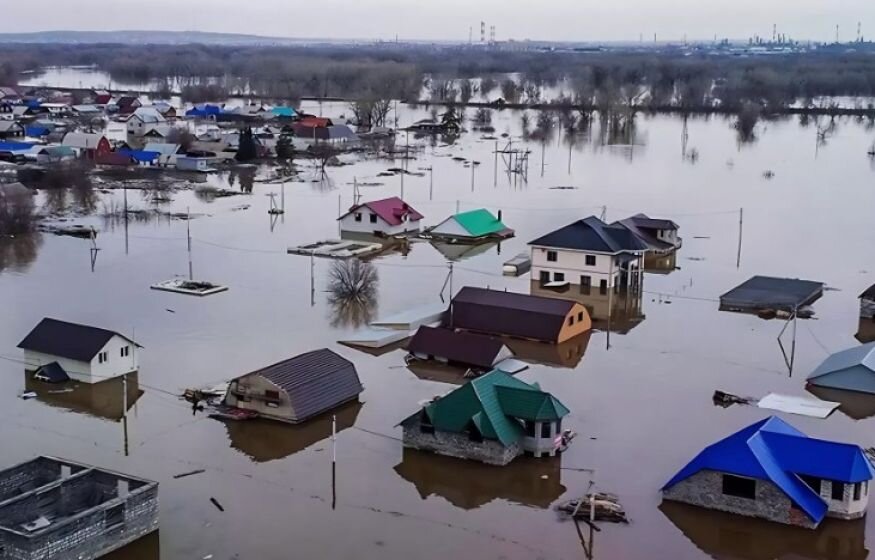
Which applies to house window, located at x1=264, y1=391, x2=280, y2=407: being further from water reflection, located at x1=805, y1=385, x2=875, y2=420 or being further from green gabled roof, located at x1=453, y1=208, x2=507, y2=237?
green gabled roof, located at x1=453, y1=208, x2=507, y2=237

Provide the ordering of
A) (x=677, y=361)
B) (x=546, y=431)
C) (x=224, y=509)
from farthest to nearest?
1. (x=677, y=361)
2. (x=546, y=431)
3. (x=224, y=509)

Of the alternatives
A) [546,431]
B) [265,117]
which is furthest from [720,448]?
[265,117]

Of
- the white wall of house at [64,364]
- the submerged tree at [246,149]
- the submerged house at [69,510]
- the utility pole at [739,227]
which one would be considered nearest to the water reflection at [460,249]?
the utility pole at [739,227]

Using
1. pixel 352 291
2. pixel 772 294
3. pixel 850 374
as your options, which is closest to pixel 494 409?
pixel 850 374

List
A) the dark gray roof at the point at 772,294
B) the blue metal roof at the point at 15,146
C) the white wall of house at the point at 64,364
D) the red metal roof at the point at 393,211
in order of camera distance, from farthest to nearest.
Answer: the blue metal roof at the point at 15,146 < the red metal roof at the point at 393,211 < the dark gray roof at the point at 772,294 < the white wall of house at the point at 64,364

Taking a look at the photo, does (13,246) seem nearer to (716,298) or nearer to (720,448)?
(716,298)

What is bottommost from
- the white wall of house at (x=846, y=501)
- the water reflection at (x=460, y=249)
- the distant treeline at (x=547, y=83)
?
the white wall of house at (x=846, y=501)

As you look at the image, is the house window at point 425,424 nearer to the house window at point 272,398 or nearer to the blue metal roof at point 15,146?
the house window at point 272,398
